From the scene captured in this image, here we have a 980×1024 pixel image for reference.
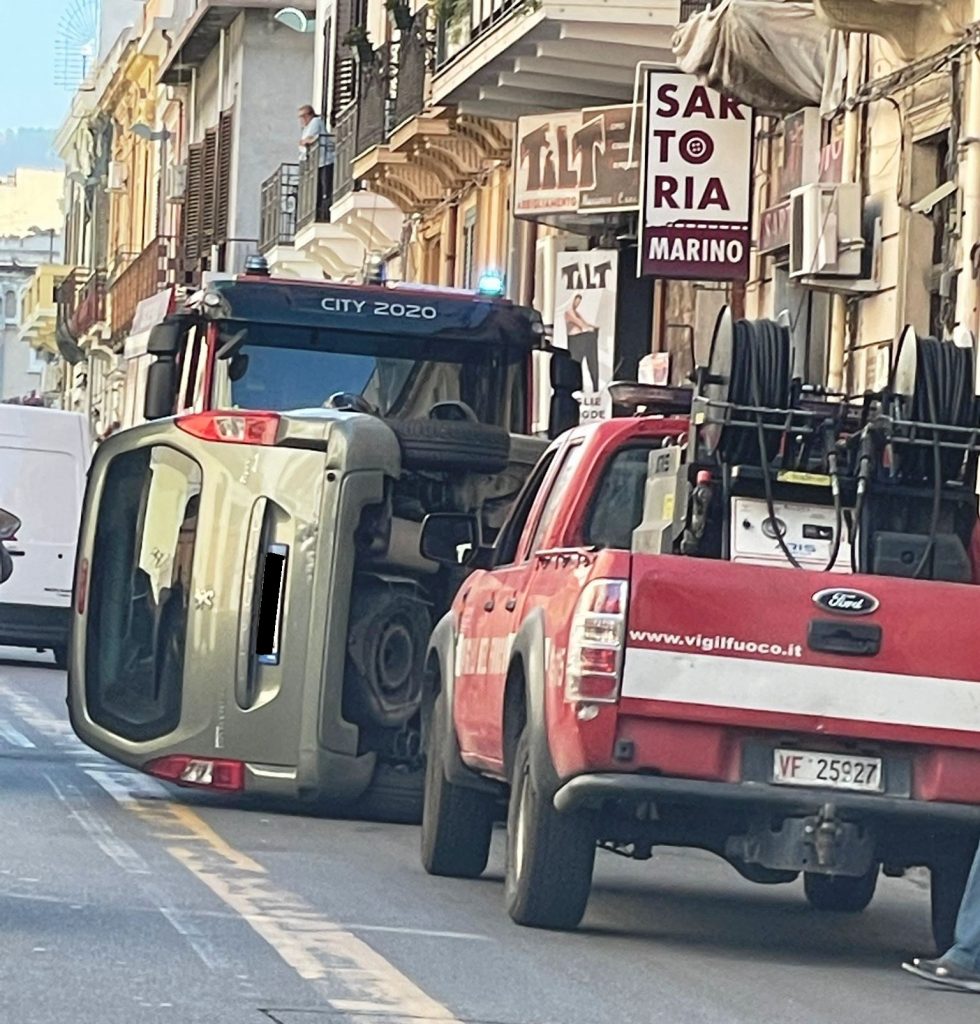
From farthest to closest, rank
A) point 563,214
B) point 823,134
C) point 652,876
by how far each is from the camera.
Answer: point 563,214
point 823,134
point 652,876

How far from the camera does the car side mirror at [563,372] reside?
735 inches

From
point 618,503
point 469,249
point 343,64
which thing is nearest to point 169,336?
point 618,503

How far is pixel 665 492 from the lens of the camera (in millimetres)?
11172

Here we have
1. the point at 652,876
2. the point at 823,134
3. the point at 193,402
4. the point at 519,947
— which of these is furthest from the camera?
the point at 823,134

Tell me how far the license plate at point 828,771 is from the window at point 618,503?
5.79 feet

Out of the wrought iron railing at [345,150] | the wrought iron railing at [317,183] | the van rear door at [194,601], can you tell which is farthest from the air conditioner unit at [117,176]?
the van rear door at [194,601]

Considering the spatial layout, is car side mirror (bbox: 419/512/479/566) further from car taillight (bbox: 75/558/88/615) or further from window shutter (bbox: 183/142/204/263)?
window shutter (bbox: 183/142/204/263)

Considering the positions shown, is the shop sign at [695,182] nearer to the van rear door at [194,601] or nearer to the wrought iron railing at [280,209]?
the van rear door at [194,601]

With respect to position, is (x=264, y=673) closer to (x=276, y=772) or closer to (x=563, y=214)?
(x=276, y=772)

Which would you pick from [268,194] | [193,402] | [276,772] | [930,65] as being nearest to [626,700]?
[276,772]

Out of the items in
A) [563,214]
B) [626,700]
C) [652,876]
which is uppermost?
[563,214]

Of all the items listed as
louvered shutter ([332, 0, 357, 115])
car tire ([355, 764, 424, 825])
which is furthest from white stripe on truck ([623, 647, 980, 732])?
louvered shutter ([332, 0, 357, 115])

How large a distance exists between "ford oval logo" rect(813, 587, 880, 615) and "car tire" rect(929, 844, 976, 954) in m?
1.07

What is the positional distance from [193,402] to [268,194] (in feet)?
97.6
